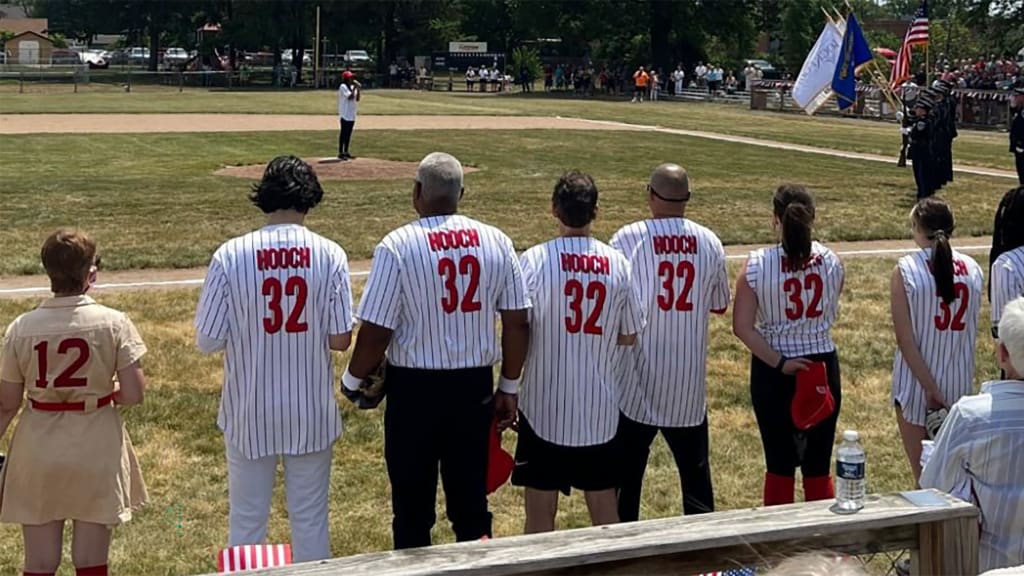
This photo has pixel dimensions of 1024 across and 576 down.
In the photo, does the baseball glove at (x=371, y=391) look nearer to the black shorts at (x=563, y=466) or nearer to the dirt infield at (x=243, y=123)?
the black shorts at (x=563, y=466)

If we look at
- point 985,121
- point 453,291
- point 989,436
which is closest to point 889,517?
point 989,436

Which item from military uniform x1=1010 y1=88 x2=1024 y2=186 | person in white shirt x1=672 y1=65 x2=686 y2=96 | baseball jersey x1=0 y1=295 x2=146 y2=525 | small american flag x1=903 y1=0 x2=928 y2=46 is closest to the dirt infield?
small american flag x1=903 y1=0 x2=928 y2=46

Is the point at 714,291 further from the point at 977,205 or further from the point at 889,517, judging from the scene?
the point at 977,205

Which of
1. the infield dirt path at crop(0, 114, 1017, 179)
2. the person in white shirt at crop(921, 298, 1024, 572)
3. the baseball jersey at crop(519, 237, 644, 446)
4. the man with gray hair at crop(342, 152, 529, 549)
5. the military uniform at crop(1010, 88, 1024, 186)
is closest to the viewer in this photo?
the person in white shirt at crop(921, 298, 1024, 572)

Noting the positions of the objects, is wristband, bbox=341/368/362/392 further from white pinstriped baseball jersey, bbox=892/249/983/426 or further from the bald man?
white pinstriped baseball jersey, bbox=892/249/983/426

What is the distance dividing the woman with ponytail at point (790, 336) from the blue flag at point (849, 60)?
15998mm

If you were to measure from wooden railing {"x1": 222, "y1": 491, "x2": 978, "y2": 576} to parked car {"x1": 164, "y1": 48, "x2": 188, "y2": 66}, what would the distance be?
82.5 metres

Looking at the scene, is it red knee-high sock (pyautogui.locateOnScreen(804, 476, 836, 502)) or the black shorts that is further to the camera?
red knee-high sock (pyautogui.locateOnScreen(804, 476, 836, 502))

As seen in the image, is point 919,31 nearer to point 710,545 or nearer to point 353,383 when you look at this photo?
point 353,383

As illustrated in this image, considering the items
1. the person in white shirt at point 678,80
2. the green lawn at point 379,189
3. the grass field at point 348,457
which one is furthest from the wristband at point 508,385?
the person in white shirt at point 678,80

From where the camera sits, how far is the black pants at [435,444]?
16.4ft

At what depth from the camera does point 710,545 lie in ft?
9.21

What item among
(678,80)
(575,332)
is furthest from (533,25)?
(575,332)

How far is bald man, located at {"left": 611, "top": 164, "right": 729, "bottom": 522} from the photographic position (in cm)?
558
